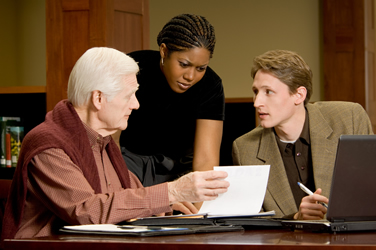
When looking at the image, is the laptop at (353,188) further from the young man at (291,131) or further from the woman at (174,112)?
the woman at (174,112)

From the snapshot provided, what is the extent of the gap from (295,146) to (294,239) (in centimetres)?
112

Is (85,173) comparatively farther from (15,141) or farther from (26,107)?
(26,107)

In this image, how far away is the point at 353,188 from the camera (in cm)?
129

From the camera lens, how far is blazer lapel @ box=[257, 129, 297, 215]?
2.17m

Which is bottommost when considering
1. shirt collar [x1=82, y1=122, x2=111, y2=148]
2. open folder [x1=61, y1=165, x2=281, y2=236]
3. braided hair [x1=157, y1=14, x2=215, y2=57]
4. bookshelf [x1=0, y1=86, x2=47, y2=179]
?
open folder [x1=61, y1=165, x2=281, y2=236]

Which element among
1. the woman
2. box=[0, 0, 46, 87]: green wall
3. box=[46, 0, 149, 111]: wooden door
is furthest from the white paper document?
box=[0, 0, 46, 87]: green wall

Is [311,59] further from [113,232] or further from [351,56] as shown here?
[113,232]

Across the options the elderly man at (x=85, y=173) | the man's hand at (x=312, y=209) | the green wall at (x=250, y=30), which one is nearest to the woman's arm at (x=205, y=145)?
the elderly man at (x=85, y=173)

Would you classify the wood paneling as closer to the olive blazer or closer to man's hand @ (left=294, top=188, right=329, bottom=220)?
the olive blazer

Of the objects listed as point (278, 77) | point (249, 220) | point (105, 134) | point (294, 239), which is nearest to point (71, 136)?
point (105, 134)

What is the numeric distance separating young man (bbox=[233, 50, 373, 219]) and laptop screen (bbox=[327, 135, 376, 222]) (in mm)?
857

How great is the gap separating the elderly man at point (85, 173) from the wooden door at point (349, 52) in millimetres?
3903

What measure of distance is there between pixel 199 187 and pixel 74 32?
76.0 inches

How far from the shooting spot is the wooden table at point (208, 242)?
3.59 feet
